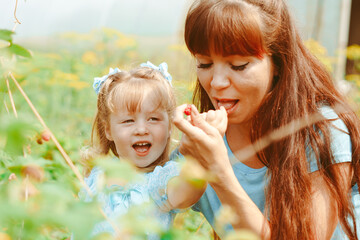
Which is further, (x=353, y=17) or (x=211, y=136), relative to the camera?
(x=353, y=17)

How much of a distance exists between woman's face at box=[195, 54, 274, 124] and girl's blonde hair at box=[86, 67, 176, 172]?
0.15 meters

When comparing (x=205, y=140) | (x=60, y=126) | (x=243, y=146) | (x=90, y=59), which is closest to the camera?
(x=205, y=140)

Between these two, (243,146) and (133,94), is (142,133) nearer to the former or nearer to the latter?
(133,94)

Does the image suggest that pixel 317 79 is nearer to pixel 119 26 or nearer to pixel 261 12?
pixel 261 12

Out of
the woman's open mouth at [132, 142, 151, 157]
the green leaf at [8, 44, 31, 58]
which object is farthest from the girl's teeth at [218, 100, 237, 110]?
the green leaf at [8, 44, 31, 58]

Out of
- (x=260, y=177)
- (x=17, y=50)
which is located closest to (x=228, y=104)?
(x=260, y=177)

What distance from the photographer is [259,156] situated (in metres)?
1.52

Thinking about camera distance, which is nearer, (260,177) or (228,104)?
(228,104)

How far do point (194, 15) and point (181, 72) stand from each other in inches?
97.9

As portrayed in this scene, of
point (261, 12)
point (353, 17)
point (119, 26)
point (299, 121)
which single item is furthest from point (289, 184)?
point (353, 17)

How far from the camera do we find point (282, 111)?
138 centimetres

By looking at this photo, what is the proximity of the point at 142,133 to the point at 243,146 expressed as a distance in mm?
438

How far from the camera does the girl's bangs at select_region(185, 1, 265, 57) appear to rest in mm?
1257

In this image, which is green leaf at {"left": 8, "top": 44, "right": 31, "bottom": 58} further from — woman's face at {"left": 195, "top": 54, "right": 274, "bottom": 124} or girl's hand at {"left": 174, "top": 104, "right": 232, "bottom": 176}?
woman's face at {"left": 195, "top": 54, "right": 274, "bottom": 124}
